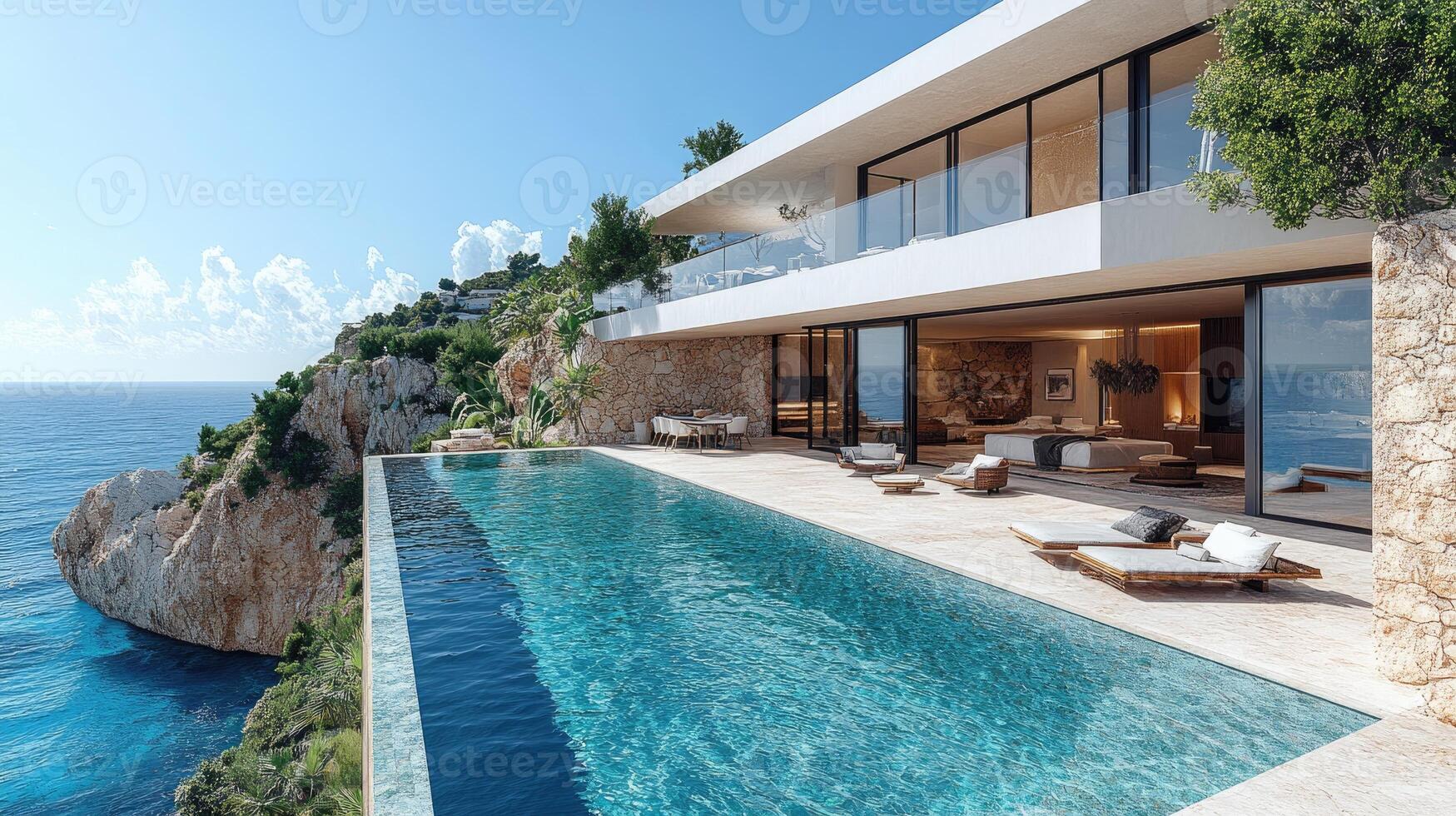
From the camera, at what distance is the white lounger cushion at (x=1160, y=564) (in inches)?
245

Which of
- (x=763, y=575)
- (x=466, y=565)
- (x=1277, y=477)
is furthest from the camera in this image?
(x=1277, y=477)

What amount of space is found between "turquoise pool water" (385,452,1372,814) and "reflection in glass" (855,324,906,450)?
8554 millimetres

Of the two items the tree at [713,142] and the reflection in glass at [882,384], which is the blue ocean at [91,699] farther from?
the tree at [713,142]

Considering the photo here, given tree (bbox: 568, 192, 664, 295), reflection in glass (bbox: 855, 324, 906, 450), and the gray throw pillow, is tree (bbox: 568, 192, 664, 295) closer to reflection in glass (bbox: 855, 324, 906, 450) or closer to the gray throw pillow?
reflection in glass (bbox: 855, 324, 906, 450)

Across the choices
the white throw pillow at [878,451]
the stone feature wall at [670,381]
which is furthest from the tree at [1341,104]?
the stone feature wall at [670,381]

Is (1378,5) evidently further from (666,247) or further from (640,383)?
(666,247)

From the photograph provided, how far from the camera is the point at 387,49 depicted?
3288cm

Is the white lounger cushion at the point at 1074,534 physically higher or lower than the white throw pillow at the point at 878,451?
lower

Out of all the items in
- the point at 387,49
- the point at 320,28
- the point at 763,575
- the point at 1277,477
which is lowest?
the point at 763,575

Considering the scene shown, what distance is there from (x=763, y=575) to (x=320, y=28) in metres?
12.4

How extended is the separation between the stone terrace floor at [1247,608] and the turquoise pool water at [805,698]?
0.16 metres

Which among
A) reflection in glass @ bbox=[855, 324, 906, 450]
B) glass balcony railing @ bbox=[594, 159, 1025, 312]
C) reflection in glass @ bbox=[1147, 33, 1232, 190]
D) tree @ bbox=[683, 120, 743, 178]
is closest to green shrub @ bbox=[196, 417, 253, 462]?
tree @ bbox=[683, 120, 743, 178]

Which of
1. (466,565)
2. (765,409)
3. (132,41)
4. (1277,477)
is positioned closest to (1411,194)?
(1277,477)

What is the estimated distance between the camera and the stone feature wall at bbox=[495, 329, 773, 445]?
21875mm
